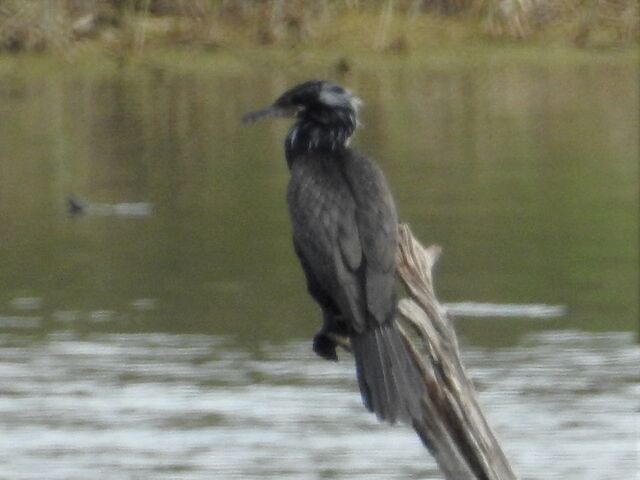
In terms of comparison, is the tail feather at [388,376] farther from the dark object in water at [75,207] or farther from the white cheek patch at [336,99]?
the dark object in water at [75,207]

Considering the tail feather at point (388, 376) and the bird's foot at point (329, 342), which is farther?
the bird's foot at point (329, 342)

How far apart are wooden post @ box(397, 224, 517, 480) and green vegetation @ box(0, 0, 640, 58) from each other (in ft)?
45.1

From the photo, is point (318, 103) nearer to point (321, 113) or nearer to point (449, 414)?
point (321, 113)

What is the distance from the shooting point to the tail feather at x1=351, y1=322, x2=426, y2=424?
184 inches

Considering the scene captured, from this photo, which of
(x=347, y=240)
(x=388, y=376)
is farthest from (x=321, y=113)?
(x=388, y=376)

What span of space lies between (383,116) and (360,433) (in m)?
9.06

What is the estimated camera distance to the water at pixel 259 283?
700 centimetres

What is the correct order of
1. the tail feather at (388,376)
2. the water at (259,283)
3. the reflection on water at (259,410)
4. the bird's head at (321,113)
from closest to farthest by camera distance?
the tail feather at (388,376) < the bird's head at (321,113) < the reflection on water at (259,410) < the water at (259,283)

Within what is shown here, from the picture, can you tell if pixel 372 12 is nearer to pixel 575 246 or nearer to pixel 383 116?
pixel 383 116

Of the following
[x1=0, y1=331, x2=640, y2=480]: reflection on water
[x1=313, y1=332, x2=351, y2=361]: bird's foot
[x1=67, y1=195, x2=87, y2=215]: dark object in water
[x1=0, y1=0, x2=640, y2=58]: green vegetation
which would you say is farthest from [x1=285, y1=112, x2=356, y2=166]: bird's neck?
[x1=0, y1=0, x2=640, y2=58]: green vegetation

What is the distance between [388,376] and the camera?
4723mm

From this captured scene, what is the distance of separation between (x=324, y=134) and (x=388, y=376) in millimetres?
768

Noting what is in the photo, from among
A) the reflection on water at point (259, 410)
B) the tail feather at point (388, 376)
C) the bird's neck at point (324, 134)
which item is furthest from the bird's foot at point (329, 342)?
the reflection on water at point (259, 410)

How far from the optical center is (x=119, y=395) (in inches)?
297
